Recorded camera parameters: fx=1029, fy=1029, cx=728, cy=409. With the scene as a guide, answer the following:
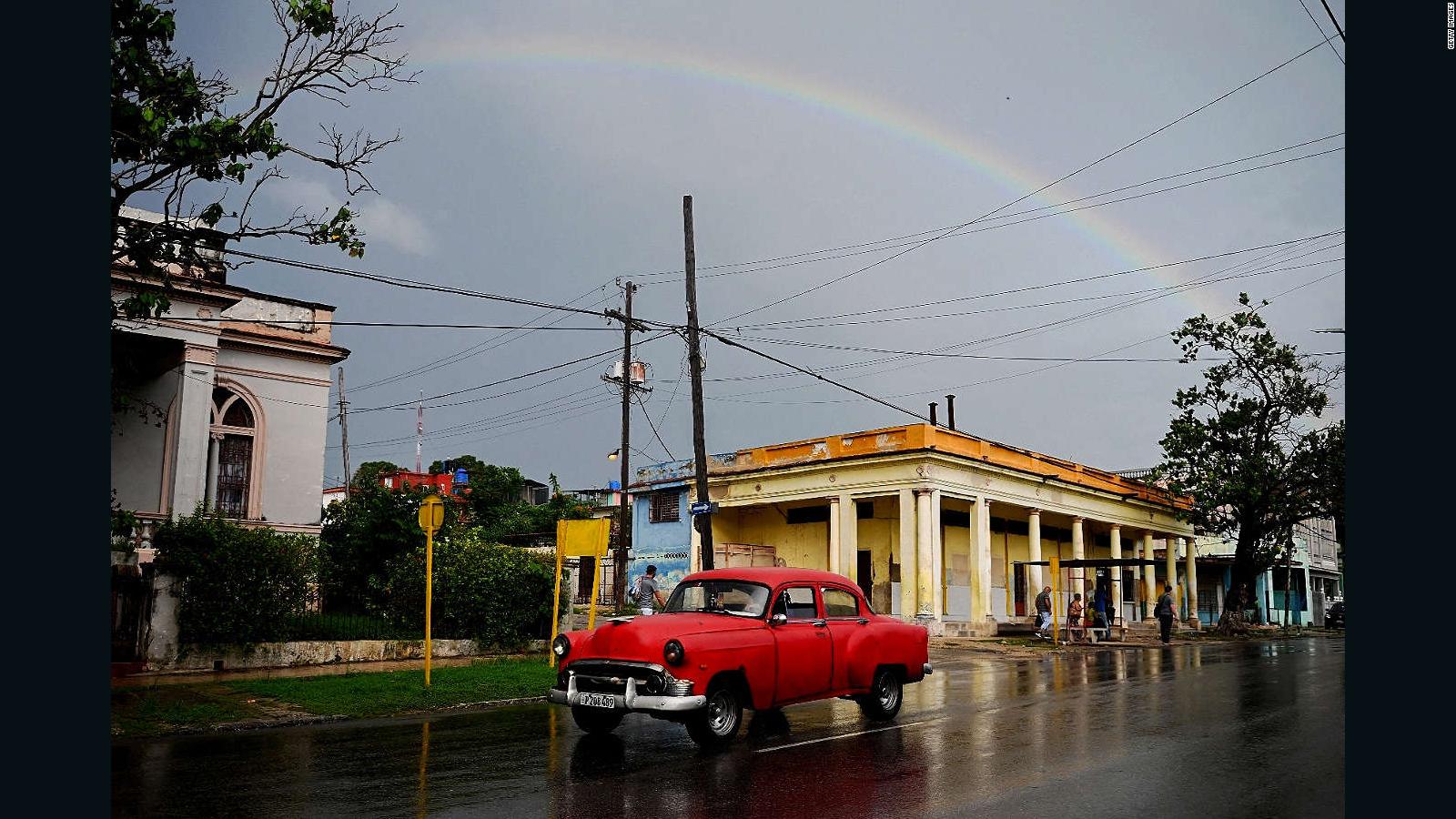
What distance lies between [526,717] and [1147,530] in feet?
125

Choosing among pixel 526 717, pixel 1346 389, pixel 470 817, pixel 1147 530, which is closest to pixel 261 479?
pixel 526 717

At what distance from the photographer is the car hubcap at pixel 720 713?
32.5ft

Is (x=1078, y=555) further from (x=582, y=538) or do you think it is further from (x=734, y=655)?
(x=734, y=655)

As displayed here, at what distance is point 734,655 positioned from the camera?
400 inches

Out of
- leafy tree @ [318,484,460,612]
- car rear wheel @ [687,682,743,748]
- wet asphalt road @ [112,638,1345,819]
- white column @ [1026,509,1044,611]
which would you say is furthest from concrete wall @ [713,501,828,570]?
car rear wheel @ [687,682,743,748]

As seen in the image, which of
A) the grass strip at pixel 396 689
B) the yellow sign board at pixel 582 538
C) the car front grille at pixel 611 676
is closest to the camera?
the car front grille at pixel 611 676

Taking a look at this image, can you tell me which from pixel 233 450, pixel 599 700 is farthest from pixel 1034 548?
pixel 599 700

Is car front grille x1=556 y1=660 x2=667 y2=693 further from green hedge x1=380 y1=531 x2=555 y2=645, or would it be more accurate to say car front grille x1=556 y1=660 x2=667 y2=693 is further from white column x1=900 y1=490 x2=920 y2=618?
white column x1=900 y1=490 x2=920 y2=618

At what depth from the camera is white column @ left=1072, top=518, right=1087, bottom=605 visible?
121 feet

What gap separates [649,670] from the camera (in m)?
9.65

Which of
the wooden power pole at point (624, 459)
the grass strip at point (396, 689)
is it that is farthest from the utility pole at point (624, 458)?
the grass strip at point (396, 689)

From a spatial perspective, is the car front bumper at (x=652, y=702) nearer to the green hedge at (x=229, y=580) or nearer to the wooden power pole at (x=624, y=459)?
the green hedge at (x=229, y=580)

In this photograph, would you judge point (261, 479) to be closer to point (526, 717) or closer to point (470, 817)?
point (526, 717)

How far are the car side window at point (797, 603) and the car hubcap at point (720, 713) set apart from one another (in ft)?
4.16
